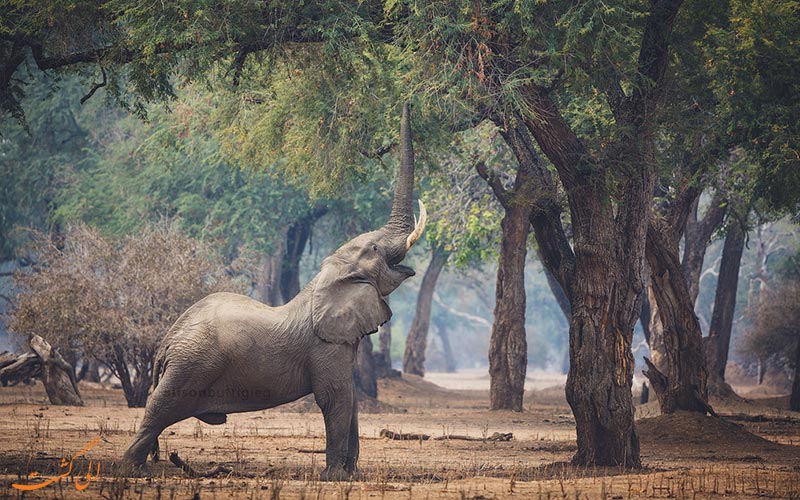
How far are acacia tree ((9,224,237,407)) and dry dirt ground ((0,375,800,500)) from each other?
1326 mm

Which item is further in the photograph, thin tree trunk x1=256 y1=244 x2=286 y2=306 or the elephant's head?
thin tree trunk x1=256 y1=244 x2=286 y2=306

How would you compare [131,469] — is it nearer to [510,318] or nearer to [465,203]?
[510,318]

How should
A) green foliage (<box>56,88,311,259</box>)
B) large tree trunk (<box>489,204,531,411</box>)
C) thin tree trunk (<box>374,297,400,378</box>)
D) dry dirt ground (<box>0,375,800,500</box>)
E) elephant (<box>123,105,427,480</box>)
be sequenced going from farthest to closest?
thin tree trunk (<box>374,297,400,378</box>)
green foliage (<box>56,88,311,259</box>)
large tree trunk (<box>489,204,531,411</box>)
elephant (<box>123,105,427,480</box>)
dry dirt ground (<box>0,375,800,500</box>)

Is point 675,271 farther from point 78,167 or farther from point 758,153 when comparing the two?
point 78,167

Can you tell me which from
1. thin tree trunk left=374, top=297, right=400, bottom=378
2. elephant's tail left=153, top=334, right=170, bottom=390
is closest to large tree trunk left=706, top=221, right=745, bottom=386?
thin tree trunk left=374, top=297, right=400, bottom=378

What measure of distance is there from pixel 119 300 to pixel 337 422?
46.9 feet

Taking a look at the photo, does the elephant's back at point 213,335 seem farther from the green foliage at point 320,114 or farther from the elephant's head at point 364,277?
the green foliage at point 320,114

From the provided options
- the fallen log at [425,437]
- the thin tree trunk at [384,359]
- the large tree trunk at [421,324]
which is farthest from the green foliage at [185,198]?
the fallen log at [425,437]

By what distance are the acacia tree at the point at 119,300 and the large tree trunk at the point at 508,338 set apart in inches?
288

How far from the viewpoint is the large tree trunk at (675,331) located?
19009 mm

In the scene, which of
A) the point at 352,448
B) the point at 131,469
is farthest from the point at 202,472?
the point at 352,448

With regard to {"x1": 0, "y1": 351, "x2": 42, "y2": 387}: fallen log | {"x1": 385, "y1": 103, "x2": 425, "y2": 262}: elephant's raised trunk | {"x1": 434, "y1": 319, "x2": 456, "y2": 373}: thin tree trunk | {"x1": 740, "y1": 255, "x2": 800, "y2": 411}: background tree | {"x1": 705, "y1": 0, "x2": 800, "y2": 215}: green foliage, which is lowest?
{"x1": 0, "y1": 351, "x2": 42, "y2": 387}: fallen log

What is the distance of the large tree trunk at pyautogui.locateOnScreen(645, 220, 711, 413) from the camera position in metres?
19.0

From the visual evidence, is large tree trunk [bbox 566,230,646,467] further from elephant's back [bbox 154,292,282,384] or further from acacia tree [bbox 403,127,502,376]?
acacia tree [bbox 403,127,502,376]
